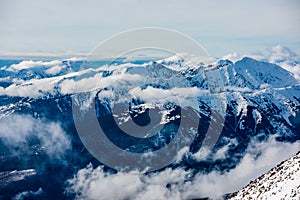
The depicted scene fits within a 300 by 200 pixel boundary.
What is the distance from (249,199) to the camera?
333 feet

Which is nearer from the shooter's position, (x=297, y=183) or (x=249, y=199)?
(x=297, y=183)

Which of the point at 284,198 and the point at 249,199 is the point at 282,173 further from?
the point at 284,198

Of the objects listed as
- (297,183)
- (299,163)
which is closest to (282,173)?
(299,163)

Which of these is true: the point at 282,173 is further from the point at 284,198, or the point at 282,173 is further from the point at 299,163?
the point at 284,198

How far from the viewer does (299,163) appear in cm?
10150

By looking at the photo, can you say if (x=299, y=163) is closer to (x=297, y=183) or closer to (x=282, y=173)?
(x=282, y=173)

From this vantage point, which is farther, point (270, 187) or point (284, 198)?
point (270, 187)

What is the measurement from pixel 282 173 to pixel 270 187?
7635 millimetres

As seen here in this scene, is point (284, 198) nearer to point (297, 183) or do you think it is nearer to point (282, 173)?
point (297, 183)

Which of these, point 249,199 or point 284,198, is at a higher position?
point 284,198

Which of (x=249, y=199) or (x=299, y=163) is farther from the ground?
(x=299, y=163)

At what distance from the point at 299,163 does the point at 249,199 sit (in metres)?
15.5

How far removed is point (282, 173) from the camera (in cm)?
10325

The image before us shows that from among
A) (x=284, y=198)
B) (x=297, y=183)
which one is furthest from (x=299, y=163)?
(x=284, y=198)
